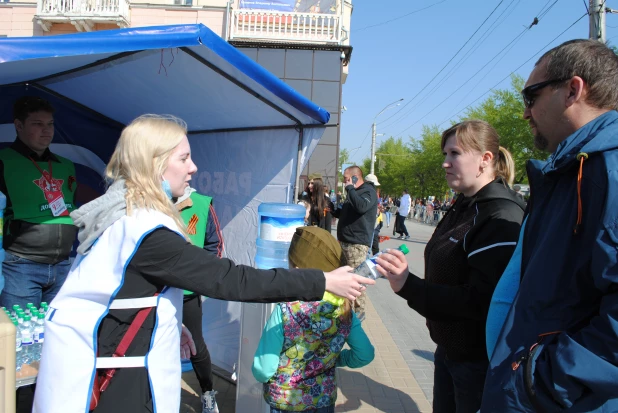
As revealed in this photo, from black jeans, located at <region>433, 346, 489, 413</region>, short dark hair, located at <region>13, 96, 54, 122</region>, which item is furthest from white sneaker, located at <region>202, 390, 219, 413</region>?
short dark hair, located at <region>13, 96, 54, 122</region>

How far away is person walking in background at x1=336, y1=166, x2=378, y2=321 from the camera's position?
6.39m

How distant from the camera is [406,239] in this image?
18562 mm

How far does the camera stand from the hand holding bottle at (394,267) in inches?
78.5

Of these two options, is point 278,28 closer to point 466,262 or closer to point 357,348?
point 357,348

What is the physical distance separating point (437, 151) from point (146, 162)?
45918 millimetres

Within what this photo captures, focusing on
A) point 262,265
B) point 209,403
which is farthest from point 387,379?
point 209,403

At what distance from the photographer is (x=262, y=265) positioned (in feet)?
14.2

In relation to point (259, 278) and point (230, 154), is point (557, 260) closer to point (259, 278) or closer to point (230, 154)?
point (259, 278)

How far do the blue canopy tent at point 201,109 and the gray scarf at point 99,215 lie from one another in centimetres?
93

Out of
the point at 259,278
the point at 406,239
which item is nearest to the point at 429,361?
the point at 259,278

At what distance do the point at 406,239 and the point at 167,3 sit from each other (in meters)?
13.3

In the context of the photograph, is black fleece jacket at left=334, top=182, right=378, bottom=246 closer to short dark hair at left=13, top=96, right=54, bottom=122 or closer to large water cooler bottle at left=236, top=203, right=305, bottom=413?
large water cooler bottle at left=236, top=203, right=305, bottom=413

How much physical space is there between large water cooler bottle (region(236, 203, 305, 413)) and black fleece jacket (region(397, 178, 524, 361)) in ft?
4.43

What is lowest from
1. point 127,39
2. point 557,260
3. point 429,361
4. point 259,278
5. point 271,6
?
point 429,361
